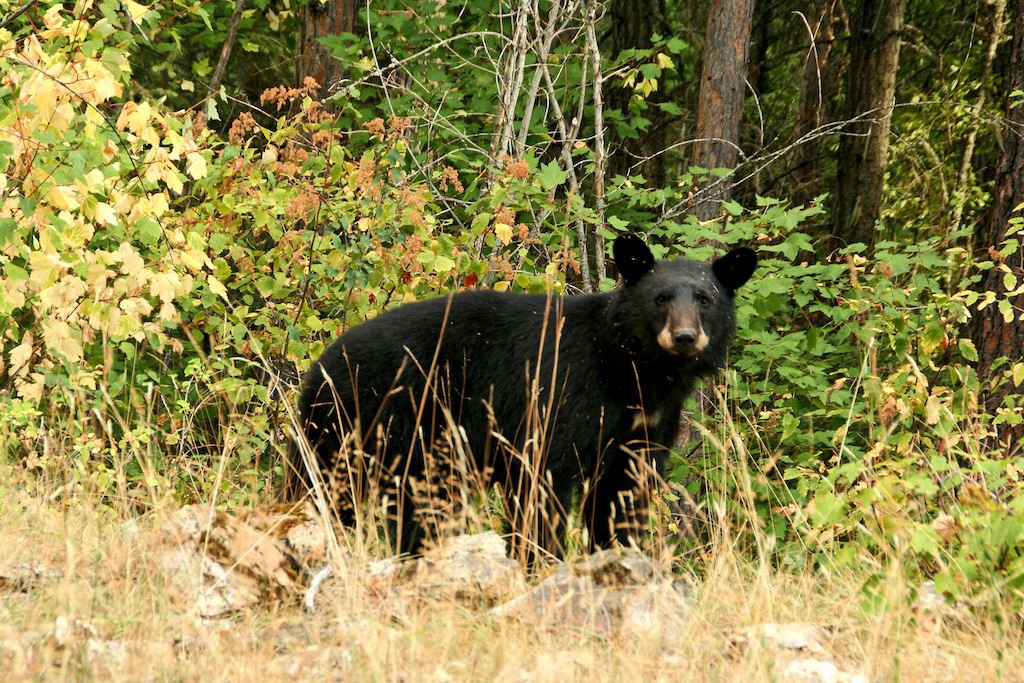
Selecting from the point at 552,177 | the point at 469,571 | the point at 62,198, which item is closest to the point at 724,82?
the point at 552,177

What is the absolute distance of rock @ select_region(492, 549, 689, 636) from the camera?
3162mm

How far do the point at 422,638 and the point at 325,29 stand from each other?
7047 millimetres

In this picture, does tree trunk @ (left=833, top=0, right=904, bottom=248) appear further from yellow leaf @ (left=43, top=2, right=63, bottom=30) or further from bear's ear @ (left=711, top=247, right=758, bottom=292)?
yellow leaf @ (left=43, top=2, right=63, bottom=30)

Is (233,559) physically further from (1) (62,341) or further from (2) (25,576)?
(1) (62,341)

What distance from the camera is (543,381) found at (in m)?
4.85

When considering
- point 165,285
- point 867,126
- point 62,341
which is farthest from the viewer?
point 867,126

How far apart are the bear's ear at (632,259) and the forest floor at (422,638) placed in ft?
5.78

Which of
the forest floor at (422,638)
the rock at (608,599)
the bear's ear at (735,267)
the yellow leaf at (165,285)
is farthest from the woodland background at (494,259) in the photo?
the bear's ear at (735,267)

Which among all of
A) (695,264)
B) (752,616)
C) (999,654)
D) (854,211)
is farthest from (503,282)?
(854,211)

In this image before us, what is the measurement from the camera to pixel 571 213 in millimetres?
6160

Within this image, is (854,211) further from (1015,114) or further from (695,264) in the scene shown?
(695,264)

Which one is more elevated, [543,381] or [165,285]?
[165,285]

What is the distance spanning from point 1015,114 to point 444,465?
3892 mm

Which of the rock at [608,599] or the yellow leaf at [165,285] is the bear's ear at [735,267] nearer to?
the rock at [608,599]
